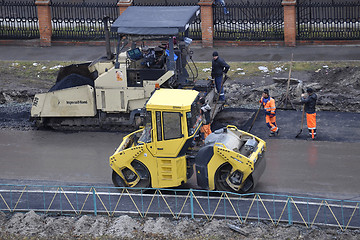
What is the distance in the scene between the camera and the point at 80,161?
15805 millimetres

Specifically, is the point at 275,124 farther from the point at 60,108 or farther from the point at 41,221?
the point at 41,221

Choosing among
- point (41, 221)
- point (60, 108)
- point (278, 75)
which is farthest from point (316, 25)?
point (41, 221)

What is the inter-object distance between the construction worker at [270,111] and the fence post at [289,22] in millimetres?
8198

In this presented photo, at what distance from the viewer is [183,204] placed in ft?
42.7

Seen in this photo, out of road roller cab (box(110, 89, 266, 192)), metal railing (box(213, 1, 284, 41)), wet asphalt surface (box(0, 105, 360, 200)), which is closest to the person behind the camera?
road roller cab (box(110, 89, 266, 192))

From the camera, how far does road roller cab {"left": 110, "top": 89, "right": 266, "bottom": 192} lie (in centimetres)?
1302

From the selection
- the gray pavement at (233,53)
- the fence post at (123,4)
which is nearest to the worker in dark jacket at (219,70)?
the gray pavement at (233,53)

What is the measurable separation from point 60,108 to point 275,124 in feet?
17.6

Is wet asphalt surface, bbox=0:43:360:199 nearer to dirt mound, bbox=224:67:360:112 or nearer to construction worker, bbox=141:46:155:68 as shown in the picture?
dirt mound, bbox=224:67:360:112

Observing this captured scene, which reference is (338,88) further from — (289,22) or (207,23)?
(207,23)

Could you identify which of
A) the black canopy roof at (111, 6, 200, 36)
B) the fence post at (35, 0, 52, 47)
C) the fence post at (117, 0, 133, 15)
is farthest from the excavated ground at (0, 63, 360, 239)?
the fence post at (117, 0, 133, 15)

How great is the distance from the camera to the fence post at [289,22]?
24000 millimetres

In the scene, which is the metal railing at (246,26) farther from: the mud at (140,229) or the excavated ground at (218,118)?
the mud at (140,229)

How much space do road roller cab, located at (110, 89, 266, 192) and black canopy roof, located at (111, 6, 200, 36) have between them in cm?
333
